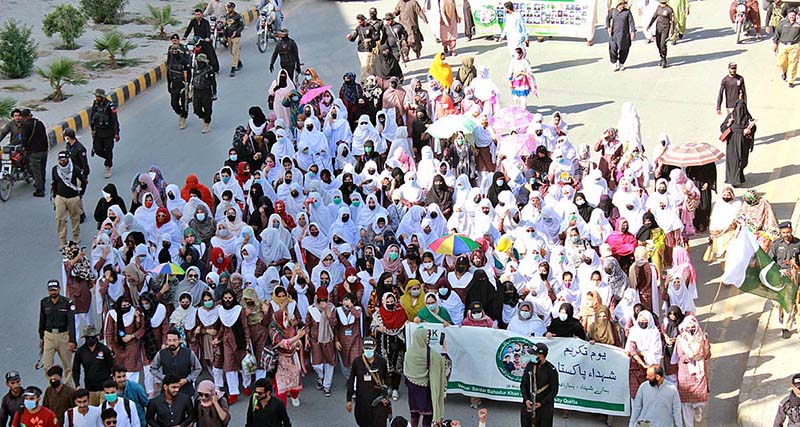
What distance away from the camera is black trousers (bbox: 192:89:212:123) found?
1918cm

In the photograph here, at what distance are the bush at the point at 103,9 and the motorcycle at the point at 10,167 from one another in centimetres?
908

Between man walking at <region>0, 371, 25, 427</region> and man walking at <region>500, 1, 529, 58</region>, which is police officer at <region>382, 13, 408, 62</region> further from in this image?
man walking at <region>0, 371, 25, 427</region>

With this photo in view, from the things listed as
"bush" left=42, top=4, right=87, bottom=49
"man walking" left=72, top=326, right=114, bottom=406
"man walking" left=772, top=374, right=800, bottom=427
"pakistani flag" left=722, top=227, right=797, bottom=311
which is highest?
"man walking" left=72, top=326, right=114, bottom=406

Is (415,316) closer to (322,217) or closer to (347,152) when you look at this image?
(322,217)

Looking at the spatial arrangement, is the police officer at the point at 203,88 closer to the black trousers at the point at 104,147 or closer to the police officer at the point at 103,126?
the police officer at the point at 103,126

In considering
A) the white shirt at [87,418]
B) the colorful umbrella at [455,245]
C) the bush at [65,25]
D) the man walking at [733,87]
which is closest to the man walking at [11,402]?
the white shirt at [87,418]

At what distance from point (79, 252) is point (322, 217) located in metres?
3.01

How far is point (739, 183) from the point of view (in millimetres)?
17344

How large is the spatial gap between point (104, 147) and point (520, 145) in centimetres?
543

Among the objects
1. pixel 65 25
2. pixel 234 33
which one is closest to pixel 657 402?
pixel 234 33

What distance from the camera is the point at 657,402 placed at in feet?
37.3

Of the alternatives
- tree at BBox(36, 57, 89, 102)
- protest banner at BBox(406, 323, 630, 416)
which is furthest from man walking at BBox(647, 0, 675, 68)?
protest banner at BBox(406, 323, 630, 416)

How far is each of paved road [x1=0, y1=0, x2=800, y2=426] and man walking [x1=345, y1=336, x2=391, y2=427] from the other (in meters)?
0.78

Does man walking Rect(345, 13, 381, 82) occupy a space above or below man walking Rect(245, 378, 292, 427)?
below
